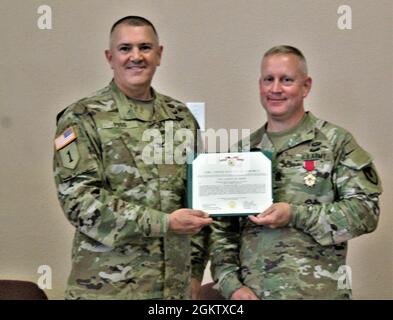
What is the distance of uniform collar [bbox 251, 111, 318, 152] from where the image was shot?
6.19 ft

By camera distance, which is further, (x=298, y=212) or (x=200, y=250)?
(x=200, y=250)

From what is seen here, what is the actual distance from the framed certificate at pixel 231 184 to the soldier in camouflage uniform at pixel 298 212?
1.3 inches

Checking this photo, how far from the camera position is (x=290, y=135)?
6.23ft

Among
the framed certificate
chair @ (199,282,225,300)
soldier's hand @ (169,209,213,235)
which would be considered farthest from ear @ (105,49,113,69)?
chair @ (199,282,225,300)

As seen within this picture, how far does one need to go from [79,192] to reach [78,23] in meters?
0.65

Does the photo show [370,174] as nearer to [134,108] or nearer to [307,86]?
[307,86]

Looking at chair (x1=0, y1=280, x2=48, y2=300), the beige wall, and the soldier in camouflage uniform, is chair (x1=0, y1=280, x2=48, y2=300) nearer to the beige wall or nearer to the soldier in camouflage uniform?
the beige wall

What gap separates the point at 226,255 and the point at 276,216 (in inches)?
8.1

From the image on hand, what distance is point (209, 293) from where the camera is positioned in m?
2.03

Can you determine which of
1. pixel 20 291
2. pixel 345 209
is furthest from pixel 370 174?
pixel 20 291

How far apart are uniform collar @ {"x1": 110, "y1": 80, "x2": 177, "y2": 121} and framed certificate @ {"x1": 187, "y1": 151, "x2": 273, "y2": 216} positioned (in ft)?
0.61

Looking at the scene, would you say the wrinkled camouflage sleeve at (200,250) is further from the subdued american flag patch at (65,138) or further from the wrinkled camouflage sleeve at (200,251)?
the subdued american flag patch at (65,138)
